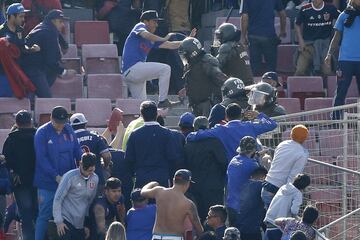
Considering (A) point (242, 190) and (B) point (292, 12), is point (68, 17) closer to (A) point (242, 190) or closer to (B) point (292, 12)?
(B) point (292, 12)

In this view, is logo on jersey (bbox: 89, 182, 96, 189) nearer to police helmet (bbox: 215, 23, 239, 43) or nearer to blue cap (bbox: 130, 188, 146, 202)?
blue cap (bbox: 130, 188, 146, 202)

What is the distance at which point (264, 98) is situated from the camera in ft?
65.0

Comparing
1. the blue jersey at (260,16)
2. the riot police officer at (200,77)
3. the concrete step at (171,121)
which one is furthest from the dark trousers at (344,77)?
the concrete step at (171,121)

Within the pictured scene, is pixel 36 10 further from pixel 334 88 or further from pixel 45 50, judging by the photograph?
pixel 334 88

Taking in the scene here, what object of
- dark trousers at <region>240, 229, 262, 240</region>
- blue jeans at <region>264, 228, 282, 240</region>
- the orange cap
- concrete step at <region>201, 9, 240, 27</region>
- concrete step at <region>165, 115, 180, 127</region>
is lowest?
dark trousers at <region>240, 229, 262, 240</region>

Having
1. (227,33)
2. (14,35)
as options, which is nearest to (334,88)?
(227,33)

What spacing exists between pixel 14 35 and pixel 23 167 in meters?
3.57

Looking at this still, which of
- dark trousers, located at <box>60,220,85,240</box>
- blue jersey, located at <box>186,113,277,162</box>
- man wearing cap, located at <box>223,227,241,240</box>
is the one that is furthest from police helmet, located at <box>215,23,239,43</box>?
man wearing cap, located at <box>223,227,241,240</box>

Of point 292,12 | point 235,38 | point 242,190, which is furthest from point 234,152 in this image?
point 292,12

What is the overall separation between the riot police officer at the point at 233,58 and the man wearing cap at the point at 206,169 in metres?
2.69

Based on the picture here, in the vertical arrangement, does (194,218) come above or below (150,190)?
below

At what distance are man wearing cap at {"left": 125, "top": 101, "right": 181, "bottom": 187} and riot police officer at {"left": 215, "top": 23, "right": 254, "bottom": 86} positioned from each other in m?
2.80

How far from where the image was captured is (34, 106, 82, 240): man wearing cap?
19.0m

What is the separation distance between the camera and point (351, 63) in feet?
74.0
